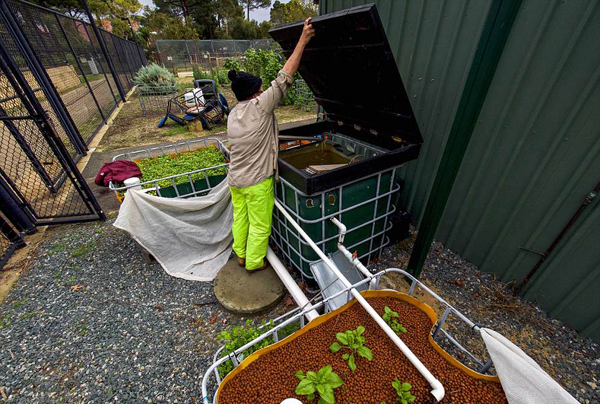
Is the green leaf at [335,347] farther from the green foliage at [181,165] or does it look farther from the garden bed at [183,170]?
the green foliage at [181,165]

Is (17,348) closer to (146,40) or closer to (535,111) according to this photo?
(535,111)

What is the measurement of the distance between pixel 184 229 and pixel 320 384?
2.48 meters

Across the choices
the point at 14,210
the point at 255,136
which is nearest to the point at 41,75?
the point at 14,210

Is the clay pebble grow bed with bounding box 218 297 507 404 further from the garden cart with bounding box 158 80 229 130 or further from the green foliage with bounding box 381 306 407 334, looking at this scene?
the garden cart with bounding box 158 80 229 130

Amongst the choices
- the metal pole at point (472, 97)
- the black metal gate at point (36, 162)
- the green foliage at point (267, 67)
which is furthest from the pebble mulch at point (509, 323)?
the green foliage at point (267, 67)

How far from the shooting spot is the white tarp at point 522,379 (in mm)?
1010

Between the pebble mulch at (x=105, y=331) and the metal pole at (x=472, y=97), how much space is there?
1.85 metres

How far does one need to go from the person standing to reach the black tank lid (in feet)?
0.87

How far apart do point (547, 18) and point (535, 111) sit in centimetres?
69

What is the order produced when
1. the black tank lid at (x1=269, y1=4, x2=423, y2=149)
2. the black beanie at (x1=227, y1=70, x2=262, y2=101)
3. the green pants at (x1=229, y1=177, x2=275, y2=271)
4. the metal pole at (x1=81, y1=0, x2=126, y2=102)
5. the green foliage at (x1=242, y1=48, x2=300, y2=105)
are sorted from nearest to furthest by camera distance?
1. the black tank lid at (x1=269, y1=4, x2=423, y2=149)
2. the black beanie at (x1=227, y1=70, x2=262, y2=101)
3. the green pants at (x1=229, y1=177, x2=275, y2=271)
4. the metal pole at (x1=81, y1=0, x2=126, y2=102)
5. the green foliage at (x1=242, y1=48, x2=300, y2=105)

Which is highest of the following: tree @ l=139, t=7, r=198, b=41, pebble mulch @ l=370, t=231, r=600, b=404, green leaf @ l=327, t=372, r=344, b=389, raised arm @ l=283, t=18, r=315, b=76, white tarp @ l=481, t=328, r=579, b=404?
tree @ l=139, t=7, r=198, b=41

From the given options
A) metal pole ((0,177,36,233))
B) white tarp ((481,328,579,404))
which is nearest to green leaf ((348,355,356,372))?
white tarp ((481,328,579,404))

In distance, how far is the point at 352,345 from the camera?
1279mm

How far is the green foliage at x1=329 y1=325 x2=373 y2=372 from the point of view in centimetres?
122
